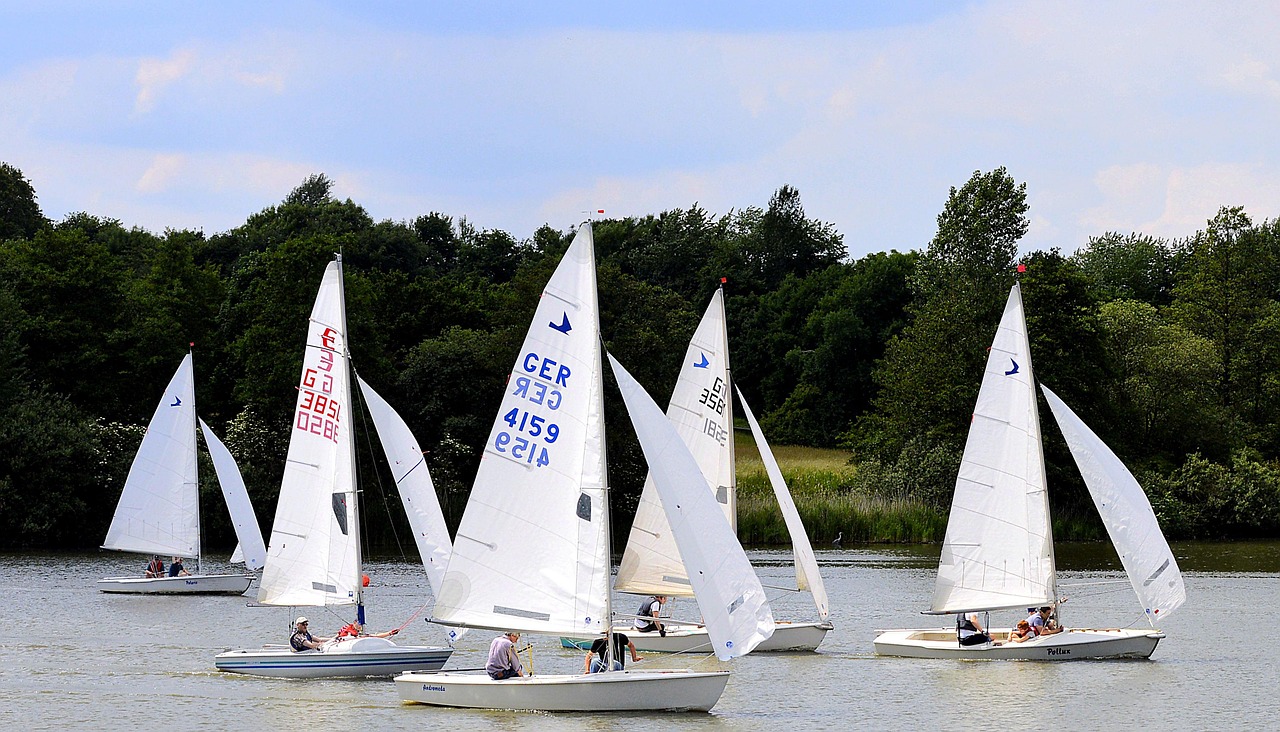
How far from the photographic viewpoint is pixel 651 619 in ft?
104

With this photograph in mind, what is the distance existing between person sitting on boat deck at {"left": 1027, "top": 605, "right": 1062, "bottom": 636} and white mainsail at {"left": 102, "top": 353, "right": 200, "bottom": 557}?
28064 mm

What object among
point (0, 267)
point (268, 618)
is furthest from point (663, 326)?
point (268, 618)

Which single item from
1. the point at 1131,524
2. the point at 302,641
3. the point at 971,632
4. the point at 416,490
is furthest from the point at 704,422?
the point at 302,641

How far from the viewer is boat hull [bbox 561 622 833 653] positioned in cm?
3123

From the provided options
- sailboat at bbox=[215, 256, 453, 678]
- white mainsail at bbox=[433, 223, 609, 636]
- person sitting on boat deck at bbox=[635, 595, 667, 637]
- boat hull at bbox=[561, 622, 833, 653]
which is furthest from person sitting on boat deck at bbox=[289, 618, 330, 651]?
person sitting on boat deck at bbox=[635, 595, 667, 637]

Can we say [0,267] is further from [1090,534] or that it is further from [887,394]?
[1090,534]

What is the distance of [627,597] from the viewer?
157 feet

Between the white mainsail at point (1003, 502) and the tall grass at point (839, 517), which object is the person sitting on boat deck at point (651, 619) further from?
the tall grass at point (839, 517)

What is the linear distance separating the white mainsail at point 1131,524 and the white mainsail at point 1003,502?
36.9 inches

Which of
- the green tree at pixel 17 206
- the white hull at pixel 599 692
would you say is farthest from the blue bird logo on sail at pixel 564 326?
the green tree at pixel 17 206

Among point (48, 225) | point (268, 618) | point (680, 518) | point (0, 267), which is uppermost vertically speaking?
point (48, 225)

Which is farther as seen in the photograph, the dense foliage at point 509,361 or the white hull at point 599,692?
the dense foliage at point 509,361

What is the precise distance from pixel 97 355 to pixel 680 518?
58578 mm

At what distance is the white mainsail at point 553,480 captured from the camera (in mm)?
22562
